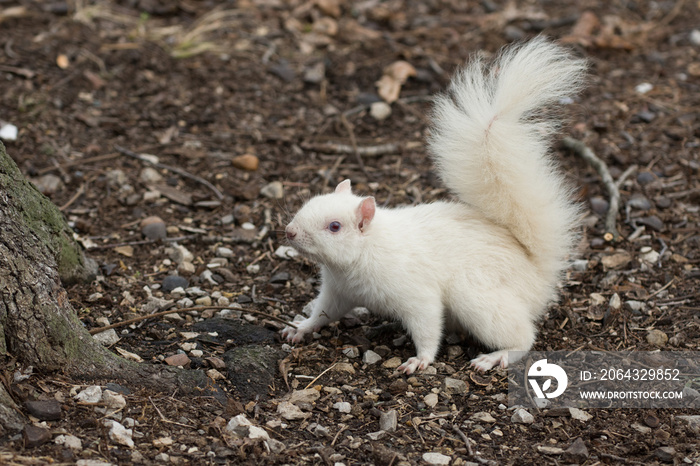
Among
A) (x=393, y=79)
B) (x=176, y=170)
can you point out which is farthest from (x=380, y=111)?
(x=176, y=170)

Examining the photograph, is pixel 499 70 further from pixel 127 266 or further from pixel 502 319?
pixel 127 266

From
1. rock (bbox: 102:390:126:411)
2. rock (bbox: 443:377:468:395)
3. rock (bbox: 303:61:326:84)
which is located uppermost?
rock (bbox: 303:61:326:84)

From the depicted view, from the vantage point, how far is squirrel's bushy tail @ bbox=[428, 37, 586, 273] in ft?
10.2

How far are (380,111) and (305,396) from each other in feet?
Result: 10.1

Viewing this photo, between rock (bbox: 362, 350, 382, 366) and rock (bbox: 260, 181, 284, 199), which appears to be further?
rock (bbox: 260, 181, 284, 199)

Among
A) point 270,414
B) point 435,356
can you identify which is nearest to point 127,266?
point 270,414

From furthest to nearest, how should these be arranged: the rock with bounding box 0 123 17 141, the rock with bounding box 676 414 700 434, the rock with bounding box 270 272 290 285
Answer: the rock with bounding box 0 123 17 141
the rock with bounding box 270 272 290 285
the rock with bounding box 676 414 700 434

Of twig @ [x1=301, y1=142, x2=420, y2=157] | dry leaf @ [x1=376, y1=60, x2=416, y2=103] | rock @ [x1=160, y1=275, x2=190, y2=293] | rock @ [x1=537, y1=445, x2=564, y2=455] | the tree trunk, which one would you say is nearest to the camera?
the tree trunk

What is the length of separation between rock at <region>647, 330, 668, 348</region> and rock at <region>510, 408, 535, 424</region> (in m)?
0.87

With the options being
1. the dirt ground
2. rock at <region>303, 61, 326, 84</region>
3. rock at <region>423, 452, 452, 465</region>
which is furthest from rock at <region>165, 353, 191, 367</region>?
rock at <region>303, 61, 326, 84</region>

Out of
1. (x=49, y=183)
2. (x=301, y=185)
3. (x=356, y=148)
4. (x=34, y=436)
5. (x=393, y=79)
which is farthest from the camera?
(x=393, y=79)

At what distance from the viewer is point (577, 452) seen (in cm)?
257

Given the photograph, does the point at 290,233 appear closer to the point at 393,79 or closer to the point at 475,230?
the point at 475,230

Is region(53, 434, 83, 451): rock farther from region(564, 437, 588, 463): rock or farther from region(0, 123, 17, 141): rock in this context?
region(0, 123, 17, 141): rock
